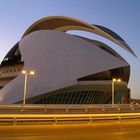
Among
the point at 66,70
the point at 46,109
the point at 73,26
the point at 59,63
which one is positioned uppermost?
the point at 73,26

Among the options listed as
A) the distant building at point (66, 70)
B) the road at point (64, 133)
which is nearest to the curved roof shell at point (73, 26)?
the distant building at point (66, 70)

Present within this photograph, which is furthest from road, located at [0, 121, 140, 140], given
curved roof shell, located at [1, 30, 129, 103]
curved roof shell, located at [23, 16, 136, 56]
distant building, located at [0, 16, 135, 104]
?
curved roof shell, located at [23, 16, 136, 56]

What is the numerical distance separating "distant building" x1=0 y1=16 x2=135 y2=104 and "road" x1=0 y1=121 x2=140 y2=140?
2907 centimetres

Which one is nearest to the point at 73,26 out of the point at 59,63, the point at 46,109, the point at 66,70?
the point at 59,63

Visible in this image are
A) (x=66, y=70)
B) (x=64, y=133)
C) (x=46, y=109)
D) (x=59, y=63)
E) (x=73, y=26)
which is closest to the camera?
(x=64, y=133)

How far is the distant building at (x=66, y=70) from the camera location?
49.6m

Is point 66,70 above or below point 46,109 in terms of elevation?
above

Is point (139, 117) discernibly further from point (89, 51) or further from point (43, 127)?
point (89, 51)

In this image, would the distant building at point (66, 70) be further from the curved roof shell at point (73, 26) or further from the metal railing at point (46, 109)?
the metal railing at point (46, 109)

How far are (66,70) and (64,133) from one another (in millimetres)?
36208

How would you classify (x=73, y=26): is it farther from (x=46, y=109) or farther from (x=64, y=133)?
(x=64, y=133)

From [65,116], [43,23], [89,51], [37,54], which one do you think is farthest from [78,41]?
[65,116]

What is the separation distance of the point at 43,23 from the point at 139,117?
46.7 meters

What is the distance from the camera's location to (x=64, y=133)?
586 inches
